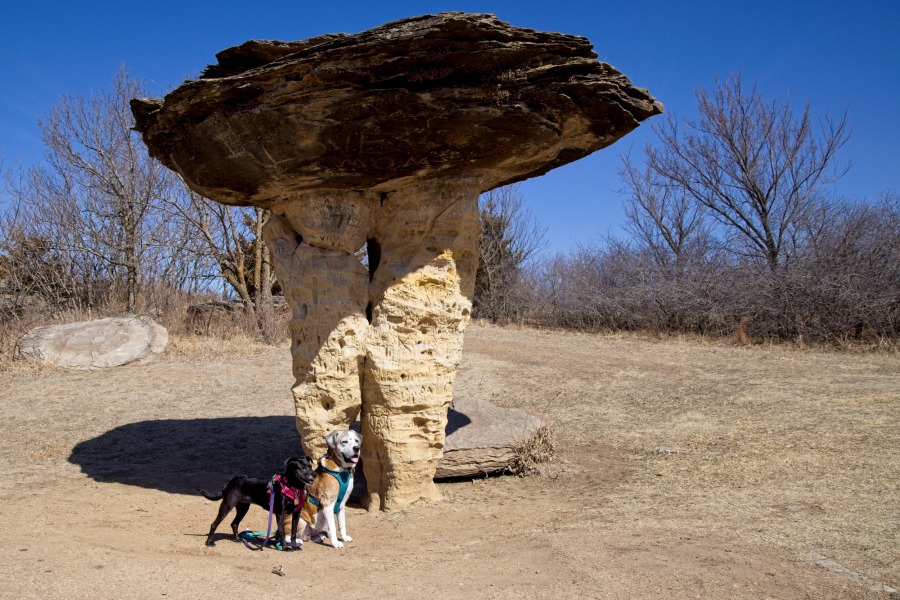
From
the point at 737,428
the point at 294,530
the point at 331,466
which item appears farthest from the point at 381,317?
the point at 737,428

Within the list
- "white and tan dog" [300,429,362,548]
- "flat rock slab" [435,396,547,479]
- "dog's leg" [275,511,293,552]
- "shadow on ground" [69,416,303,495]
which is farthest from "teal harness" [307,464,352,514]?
"shadow on ground" [69,416,303,495]

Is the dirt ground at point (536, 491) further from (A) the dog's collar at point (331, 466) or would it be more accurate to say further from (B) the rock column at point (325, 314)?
(B) the rock column at point (325, 314)

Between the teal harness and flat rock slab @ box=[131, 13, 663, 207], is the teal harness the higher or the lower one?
the lower one

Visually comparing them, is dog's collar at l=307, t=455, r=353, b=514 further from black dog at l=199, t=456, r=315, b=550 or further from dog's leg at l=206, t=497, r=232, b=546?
dog's leg at l=206, t=497, r=232, b=546

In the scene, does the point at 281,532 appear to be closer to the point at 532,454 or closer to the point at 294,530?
the point at 294,530

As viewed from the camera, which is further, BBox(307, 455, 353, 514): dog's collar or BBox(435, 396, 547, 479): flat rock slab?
BBox(435, 396, 547, 479): flat rock slab

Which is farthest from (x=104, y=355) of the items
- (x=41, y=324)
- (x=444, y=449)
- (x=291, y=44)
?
(x=291, y=44)

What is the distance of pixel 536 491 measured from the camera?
6238 millimetres

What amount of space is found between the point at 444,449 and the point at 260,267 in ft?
39.1

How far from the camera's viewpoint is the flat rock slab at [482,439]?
6523mm

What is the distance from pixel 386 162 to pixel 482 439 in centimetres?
299

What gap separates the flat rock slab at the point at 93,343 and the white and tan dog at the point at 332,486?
861 centimetres

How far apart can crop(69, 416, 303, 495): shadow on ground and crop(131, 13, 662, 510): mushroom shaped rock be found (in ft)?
6.39

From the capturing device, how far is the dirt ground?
3.74 meters
